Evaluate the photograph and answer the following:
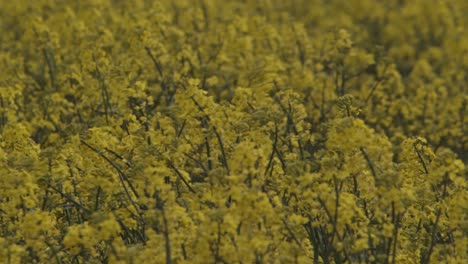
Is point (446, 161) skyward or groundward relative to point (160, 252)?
skyward

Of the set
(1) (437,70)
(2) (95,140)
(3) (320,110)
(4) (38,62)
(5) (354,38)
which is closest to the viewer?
(2) (95,140)

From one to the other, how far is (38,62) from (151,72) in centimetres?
288

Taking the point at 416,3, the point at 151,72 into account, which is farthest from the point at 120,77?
the point at 416,3

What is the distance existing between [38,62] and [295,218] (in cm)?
959

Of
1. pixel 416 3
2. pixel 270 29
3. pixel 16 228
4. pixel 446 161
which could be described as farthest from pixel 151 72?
pixel 416 3

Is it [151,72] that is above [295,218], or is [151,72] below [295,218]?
above

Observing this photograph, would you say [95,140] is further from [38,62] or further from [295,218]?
[38,62]

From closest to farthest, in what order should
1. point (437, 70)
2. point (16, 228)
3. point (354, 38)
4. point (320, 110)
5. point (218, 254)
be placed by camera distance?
1. point (218, 254)
2. point (16, 228)
3. point (320, 110)
4. point (437, 70)
5. point (354, 38)

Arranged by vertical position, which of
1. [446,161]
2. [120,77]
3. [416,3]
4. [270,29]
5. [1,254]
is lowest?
[1,254]

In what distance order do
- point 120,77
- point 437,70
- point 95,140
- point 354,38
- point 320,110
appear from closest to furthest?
point 95,140 < point 120,77 < point 320,110 < point 437,70 < point 354,38

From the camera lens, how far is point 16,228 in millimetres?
8992

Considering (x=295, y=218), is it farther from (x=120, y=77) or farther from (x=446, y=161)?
(x=120, y=77)

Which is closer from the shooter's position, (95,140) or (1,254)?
(1,254)

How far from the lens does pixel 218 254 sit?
820 cm
